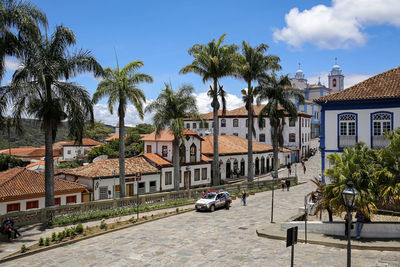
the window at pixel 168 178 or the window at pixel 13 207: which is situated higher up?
the window at pixel 168 178

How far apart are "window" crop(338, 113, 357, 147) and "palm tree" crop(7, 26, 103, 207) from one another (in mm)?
17705

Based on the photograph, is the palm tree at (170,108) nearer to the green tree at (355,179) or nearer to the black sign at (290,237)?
the green tree at (355,179)

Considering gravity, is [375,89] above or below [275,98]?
below

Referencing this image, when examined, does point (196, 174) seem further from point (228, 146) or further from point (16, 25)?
point (16, 25)

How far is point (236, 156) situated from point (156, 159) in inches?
554

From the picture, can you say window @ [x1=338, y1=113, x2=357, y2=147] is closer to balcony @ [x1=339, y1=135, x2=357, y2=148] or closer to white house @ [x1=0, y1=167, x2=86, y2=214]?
balcony @ [x1=339, y1=135, x2=357, y2=148]

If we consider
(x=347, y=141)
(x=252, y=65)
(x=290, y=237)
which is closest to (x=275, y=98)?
(x=252, y=65)

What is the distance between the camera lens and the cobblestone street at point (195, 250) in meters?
13.5

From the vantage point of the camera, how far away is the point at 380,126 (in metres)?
23.9

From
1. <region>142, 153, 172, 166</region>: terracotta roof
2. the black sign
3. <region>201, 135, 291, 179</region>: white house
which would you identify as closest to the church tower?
<region>201, 135, 291, 179</region>: white house

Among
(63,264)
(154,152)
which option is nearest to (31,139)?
(154,152)

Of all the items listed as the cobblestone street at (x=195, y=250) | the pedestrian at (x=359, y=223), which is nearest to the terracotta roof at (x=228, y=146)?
the cobblestone street at (x=195, y=250)

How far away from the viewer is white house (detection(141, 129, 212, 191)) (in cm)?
3684

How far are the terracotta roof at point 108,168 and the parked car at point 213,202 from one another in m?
10.2
